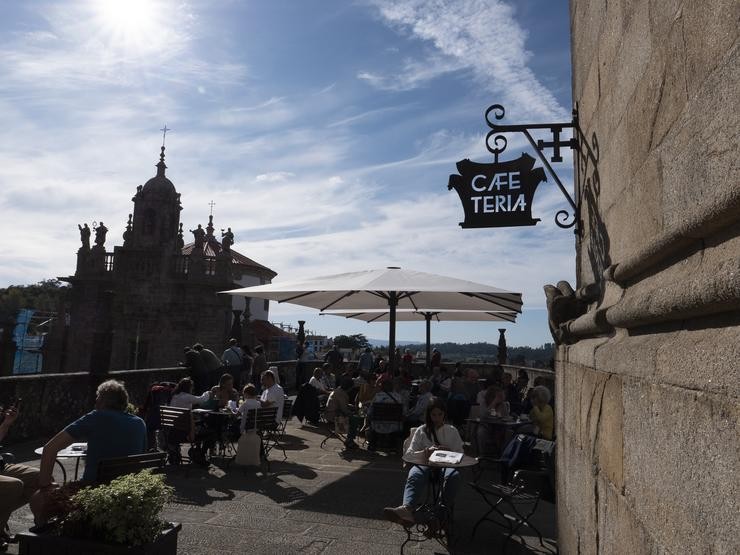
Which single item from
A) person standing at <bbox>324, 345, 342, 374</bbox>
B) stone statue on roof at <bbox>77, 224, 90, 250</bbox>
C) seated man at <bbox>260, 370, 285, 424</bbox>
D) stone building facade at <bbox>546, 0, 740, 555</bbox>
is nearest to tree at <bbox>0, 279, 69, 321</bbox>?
stone statue on roof at <bbox>77, 224, 90, 250</bbox>

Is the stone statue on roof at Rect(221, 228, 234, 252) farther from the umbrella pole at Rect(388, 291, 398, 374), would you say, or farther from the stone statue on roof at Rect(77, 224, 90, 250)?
the umbrella pole at Rect(388, 291, 398, 374)

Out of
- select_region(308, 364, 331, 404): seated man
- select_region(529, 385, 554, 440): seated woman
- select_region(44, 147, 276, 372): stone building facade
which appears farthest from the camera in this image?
select_region(44, 147, 276, 372): stone building facade

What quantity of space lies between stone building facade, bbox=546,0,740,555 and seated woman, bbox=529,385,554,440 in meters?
4.09

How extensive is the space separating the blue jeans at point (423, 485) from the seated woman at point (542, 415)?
2549mm

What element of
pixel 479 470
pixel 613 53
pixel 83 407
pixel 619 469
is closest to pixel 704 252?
pixel 619 469

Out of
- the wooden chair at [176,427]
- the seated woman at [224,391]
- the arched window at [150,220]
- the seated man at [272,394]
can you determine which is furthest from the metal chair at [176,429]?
the arched window at [150,220]

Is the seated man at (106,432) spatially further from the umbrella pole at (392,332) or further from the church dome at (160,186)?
the church dome at (160,186)

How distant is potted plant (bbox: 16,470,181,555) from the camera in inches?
127

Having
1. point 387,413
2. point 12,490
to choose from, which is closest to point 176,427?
point 387,413

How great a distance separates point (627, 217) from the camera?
283 centimetres

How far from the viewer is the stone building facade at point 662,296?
1.51 meters

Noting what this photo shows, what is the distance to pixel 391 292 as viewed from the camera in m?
10.8

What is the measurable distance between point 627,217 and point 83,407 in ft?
33.1

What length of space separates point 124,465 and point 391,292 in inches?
282
